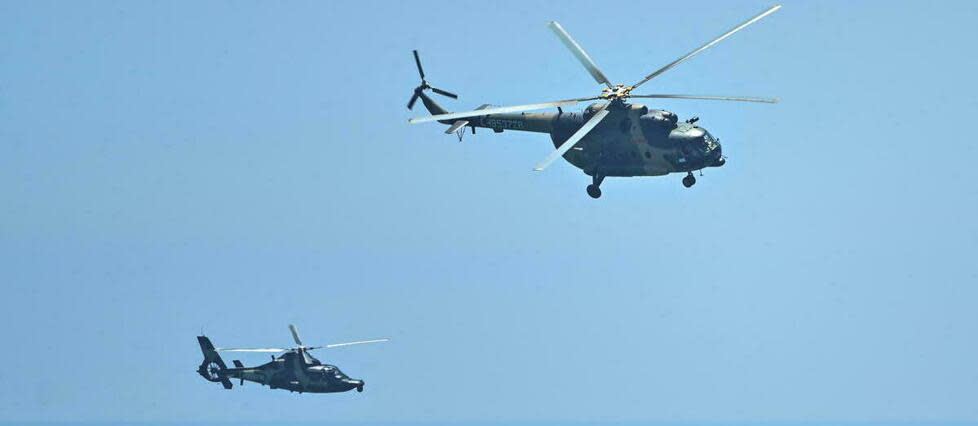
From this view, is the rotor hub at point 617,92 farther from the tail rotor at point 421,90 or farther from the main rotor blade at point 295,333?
the main rotor blade at point 295,333

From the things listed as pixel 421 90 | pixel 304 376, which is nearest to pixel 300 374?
pixel 304 376

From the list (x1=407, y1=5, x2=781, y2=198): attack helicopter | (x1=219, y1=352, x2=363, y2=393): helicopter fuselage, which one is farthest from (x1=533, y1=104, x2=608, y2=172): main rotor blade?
(x1=219, y1=352, x2=363, y2=393): helicopter fuselage

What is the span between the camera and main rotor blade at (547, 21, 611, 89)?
3199 inches

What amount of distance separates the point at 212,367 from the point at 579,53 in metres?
54.3

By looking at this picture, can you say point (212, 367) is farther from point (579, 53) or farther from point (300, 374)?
point (579, 53)

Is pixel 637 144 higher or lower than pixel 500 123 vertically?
lower

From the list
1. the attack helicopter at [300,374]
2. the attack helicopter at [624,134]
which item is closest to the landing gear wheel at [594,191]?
the attack helicopter at [624,134]

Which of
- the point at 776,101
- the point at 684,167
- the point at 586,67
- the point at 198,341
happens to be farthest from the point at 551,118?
the point at 198,341

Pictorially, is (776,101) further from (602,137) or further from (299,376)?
(299,376)

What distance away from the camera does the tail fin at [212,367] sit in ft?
395

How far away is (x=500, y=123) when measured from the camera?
89250 mm

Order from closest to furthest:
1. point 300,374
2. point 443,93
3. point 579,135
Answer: point 579,135 < point 443,93 < point 300,374

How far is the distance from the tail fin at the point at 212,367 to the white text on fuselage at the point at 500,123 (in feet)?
139

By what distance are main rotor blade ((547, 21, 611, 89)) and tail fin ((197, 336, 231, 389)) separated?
5192 cm
